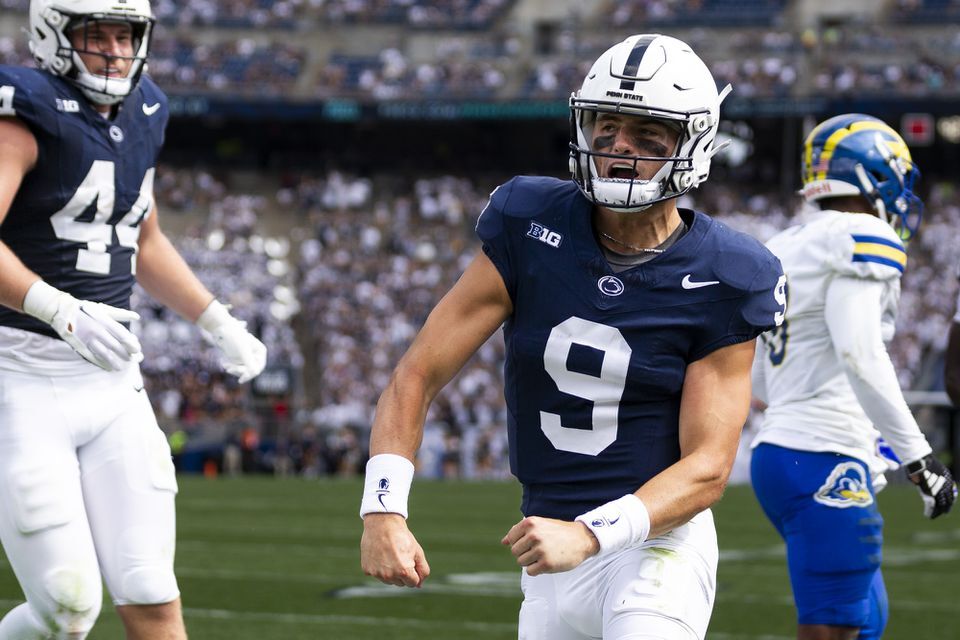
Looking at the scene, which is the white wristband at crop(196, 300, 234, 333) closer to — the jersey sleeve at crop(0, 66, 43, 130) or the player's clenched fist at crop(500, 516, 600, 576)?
the jersey sleeve at crop(0, 66, 43, 130)

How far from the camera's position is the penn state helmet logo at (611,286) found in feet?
11.2

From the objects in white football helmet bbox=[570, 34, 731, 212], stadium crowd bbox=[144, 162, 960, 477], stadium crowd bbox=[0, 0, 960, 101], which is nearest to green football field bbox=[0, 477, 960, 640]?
white football helmet bbox=[570, 34, 731, 212]

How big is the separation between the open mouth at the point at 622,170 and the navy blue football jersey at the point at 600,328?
0.15m

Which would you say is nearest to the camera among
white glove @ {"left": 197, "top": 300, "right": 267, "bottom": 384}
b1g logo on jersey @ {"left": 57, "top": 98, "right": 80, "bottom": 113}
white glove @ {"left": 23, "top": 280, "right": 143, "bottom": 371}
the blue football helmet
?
white glove @ {"left": 23, "top": 280, "right": 143, "bottom": 371}

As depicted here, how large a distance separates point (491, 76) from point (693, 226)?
2910 centimetres

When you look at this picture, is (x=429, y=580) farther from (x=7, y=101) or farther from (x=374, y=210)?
(x=374, y=210)

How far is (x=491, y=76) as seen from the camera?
106ft

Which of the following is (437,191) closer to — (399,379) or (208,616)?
(208,616)

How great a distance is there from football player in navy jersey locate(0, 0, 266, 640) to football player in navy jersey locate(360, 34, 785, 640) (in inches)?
45.1

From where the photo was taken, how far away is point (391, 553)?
310 centimetres

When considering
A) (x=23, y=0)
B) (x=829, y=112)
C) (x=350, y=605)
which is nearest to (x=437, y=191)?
(x=829, y=112)

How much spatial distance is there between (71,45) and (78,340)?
91 cm

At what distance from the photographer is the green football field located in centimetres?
761

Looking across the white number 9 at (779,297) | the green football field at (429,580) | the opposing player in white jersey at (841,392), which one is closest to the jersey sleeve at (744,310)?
the white number 9 at (779,297)
